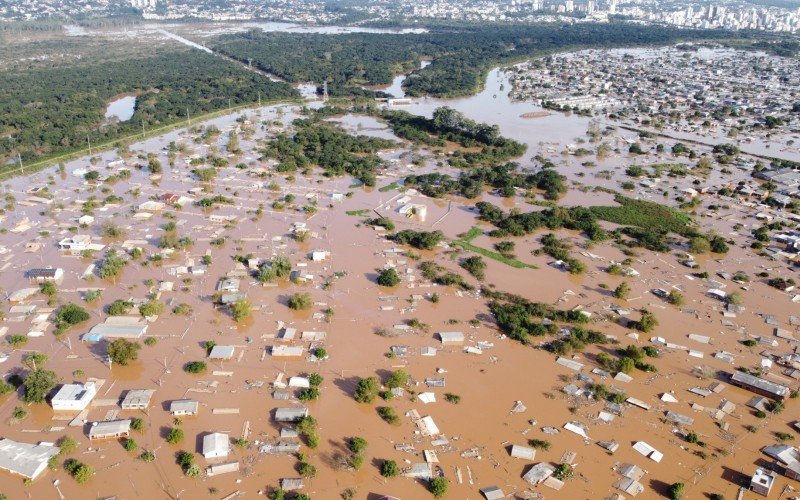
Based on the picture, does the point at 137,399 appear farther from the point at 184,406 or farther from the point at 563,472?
the point at 563,472

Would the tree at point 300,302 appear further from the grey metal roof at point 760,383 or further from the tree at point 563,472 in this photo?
the grey metal roof at point 760,383

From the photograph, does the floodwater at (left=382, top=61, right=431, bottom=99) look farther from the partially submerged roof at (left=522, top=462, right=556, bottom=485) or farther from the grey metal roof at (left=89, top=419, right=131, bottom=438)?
the partially submerged roof at (left=522, top=462, right=556, bottom=485)

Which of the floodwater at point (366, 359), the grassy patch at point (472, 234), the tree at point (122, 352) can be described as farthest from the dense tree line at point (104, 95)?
the grassy patch at point (472, 234)

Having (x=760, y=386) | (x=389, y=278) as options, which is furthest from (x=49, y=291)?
(x=760, y=386)

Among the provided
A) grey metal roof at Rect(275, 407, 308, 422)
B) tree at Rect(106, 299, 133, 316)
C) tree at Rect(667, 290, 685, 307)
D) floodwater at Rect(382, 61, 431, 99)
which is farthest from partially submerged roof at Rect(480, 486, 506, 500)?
floodwater at Rect(382, 61, 431, 99)

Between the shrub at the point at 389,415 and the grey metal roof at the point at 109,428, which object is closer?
the grey metal roof at the point at 109,428

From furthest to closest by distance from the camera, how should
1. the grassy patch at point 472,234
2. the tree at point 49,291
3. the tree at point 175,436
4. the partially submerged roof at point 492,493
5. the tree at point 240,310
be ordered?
the grassy patch at point 472,234
the tree at point 49,291
the tree at point 240,310
the tree at point 175,436
the partially submerged roof at point 492,493

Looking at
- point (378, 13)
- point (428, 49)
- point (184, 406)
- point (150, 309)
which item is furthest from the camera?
point (378, 13)
